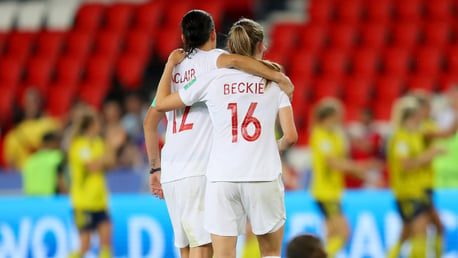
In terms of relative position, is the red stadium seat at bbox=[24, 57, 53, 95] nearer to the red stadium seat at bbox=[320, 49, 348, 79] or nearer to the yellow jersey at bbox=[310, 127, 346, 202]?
the red stadium seat at bbox=[320, 49, 348, 79]

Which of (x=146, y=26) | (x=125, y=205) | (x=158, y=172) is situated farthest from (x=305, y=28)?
(x=158, y=172)

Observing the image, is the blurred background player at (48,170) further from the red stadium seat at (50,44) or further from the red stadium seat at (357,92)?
the red stadium seat at (50,44)

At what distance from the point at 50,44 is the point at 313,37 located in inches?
169

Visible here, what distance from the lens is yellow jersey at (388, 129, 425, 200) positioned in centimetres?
1045

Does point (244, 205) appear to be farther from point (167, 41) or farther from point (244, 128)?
point (167, 41)

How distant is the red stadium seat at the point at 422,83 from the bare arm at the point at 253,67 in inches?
361

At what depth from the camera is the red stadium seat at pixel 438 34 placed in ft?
53.0

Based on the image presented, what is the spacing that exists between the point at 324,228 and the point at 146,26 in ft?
23.6

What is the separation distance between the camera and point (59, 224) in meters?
11.7

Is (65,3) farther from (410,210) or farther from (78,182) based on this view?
(410,210)

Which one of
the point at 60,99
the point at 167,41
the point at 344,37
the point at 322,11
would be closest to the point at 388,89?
the point at 344,37

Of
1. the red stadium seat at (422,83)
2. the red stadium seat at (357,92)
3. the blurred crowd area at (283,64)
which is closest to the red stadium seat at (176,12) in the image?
the blurred crowd area at (283,64)

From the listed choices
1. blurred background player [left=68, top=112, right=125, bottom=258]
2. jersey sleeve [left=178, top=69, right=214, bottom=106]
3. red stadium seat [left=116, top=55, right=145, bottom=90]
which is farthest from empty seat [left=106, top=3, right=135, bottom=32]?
jersey sleeve [left=178, top=69, right=214, bottom=106]

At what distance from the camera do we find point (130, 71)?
16.8 metres
